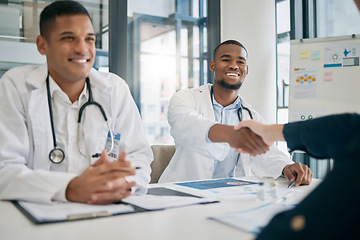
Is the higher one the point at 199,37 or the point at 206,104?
the point at 199,37

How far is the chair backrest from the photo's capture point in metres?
2.30

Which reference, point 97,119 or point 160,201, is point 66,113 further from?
point 160,201

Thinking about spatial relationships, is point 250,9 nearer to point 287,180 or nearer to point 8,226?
point 287,180

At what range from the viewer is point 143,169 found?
4.78 ft

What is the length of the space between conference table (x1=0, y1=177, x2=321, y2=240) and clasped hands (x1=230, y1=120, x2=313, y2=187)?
0.53 metres

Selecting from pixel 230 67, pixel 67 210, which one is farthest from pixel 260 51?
pixel 67 210

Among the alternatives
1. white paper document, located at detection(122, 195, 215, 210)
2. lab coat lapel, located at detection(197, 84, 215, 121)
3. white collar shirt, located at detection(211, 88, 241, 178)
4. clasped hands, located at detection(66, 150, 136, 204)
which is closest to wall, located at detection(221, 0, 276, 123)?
white collar shirt, located at detection(211, 88, 241, 178)

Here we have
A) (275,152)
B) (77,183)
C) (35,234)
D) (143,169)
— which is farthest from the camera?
(275,152)

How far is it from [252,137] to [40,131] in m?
0.91

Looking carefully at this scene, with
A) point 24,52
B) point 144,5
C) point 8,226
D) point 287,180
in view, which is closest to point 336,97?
point 287,180

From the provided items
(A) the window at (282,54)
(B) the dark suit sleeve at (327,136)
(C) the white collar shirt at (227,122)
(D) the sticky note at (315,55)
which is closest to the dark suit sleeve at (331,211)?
(B) the dark suit sleeve at (327,136)

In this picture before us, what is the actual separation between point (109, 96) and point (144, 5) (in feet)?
8.84

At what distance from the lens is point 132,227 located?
88 cm

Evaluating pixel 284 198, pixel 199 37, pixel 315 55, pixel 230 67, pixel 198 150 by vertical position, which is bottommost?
pixel 284 198
